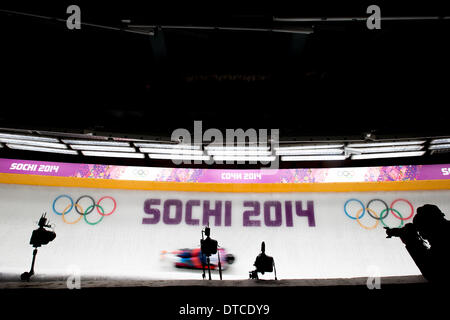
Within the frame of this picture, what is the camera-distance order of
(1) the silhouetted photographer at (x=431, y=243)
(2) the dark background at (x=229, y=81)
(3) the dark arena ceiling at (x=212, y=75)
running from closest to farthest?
(1) the silhouetted photographer at (x=431, y=243)
(3) the dark arena ceiling at (x=212, y=75)
(2) the dark background at (x=229, y=81)

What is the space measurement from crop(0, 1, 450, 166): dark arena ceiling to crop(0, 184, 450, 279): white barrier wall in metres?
1.82

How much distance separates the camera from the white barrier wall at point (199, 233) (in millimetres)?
4652

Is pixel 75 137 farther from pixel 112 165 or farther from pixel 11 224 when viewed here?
pixel 11 224

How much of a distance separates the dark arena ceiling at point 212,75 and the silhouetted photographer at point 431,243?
2655 mm

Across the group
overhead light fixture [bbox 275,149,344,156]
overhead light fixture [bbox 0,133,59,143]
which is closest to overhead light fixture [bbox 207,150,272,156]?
overhead light fixture [bbox 275,149,344,156]

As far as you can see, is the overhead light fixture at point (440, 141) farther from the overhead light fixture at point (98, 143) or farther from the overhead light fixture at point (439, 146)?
the overhead light fixture at point (98, 143)

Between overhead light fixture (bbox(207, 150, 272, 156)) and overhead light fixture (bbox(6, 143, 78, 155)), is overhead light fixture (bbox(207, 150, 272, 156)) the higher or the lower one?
the lower one

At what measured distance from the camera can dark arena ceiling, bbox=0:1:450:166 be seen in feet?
12.3

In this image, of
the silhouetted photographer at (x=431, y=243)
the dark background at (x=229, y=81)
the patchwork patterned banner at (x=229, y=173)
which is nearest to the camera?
the silhouetted photographer at (x=431, y=243)

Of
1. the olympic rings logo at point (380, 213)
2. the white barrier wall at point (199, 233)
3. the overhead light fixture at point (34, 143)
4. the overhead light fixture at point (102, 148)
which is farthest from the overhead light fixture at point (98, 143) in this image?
the olympic rings logo at point (380, 213)

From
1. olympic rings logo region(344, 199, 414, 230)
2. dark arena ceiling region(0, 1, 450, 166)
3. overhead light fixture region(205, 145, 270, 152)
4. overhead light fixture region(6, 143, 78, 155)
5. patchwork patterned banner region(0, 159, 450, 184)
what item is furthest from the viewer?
patchwork patterned banner region(0, 159, 450, 184)

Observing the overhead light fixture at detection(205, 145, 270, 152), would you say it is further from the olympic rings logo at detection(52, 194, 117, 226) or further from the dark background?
the olympic rings logo at detection(52, 194, 117, 226)

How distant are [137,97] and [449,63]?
5.38 m

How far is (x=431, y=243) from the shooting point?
1401 mm
